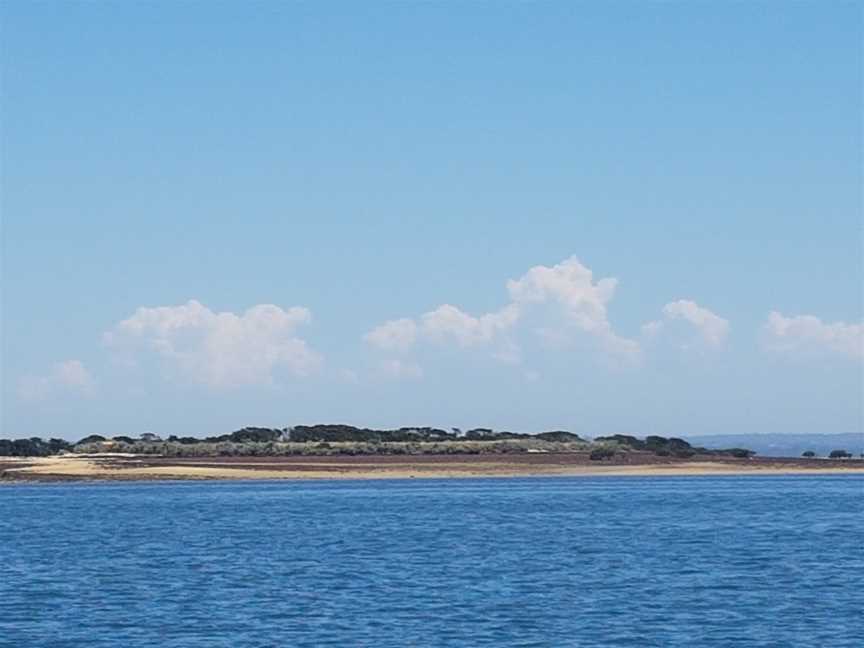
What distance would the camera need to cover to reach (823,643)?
3397 cm

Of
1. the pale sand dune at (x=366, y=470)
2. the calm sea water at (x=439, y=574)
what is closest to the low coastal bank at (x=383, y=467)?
the pale sand dune at (x=366, y=470)

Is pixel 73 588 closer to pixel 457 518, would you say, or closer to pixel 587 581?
pixel 587 581

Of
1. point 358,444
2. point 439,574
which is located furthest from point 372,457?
point 439,574

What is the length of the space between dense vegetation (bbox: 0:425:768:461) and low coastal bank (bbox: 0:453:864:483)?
279 cm

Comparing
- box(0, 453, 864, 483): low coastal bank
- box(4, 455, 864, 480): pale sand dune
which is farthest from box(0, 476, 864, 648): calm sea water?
box(0, 453, 864, 483): low coastal bank

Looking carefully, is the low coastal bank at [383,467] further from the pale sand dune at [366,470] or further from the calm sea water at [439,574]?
the calm sea water at [439,574]

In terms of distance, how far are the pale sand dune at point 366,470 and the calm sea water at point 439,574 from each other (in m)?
44.2

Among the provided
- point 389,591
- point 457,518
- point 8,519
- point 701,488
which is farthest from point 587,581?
point 701,488

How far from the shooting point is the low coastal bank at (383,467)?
13600 centimetres

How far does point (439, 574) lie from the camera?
48375 mm

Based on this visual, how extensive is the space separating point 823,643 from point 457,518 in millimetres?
43668

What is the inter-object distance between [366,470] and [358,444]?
18.1m

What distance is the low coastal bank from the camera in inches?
5354

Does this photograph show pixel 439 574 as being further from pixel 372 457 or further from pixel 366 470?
pixel 372 457
